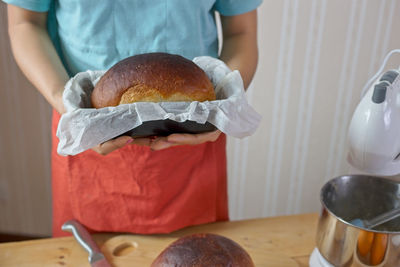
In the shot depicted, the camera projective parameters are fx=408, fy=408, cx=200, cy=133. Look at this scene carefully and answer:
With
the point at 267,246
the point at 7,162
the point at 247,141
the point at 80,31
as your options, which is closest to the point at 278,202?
the point at 247,141

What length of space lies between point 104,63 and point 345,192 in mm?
515

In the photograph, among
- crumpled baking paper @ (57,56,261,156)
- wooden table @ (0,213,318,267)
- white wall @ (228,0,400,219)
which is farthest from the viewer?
white wall @ (228,0,400,219)

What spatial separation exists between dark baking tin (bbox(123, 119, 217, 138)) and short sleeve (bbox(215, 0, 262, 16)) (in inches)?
13.0

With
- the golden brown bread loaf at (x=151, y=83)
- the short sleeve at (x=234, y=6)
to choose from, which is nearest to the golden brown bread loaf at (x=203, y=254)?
the golden brown bread loaf at (x=151, y=83)

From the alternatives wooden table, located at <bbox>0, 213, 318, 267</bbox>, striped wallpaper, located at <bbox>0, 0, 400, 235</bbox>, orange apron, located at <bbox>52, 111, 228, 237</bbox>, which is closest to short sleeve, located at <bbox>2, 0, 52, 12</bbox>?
orange apron, located at <bbox>52, 111, 228, 237</bbox>

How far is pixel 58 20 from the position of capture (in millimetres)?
817

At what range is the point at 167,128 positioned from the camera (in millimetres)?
600

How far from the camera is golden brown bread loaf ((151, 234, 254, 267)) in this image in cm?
62

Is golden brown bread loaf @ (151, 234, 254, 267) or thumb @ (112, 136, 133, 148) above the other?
thumb @ (112, 136, 133, 148)

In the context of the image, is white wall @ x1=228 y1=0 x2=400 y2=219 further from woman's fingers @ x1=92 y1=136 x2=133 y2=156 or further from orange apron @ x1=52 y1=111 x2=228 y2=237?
woman's fingers @ x1=92 y1=136 x2=133 y2=156

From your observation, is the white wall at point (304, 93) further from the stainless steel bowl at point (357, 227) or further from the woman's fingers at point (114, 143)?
the woman's fingers at point (114, 143)

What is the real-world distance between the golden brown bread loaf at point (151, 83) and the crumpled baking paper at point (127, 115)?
0.02 metres

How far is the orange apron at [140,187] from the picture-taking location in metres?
0.83

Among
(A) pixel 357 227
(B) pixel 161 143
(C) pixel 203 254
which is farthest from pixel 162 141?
(A) pixel 357 227
